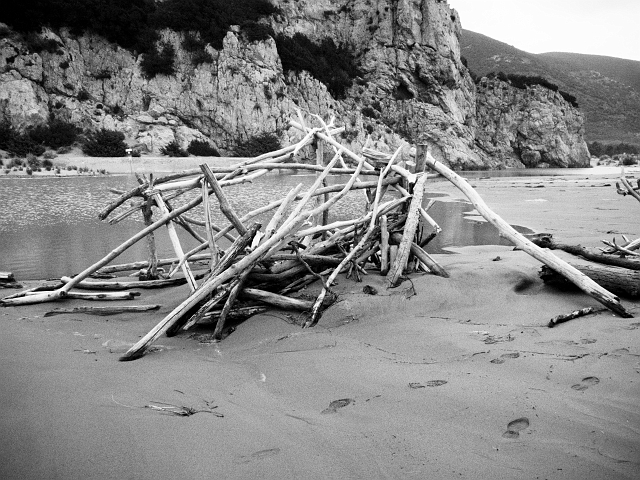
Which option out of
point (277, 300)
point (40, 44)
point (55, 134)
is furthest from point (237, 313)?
point (40, 44)

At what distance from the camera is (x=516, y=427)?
207 cm

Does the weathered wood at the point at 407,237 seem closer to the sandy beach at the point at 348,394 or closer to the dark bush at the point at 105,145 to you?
the sandy beach at the point at 348,394

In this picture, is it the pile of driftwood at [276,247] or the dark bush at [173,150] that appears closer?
the pile of driftwood at [276,247]

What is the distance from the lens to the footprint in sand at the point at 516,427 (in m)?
2.02

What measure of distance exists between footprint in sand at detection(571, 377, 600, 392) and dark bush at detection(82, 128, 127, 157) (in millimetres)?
34855

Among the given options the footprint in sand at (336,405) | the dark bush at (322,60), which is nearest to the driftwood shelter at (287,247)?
the footprint in sand at (336,405)

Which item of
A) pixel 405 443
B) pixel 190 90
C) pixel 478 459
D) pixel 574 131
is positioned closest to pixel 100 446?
pixel 405 443

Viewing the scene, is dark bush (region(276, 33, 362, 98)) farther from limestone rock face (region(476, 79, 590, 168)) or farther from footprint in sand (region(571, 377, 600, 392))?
footprint in sand (region(571, 377, 600, 392))

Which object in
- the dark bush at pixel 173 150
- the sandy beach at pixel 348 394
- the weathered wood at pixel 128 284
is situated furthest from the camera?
the dark bush at pixel 173 150

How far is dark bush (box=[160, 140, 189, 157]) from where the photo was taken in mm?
35188

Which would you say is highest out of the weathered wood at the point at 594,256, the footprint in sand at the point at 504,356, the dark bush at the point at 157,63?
the dark bush at the point at 157,63

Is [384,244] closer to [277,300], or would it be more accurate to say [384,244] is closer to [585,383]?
[277,300]

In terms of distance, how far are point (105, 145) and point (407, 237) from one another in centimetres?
3353

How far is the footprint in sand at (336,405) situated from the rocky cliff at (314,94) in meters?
29.1
